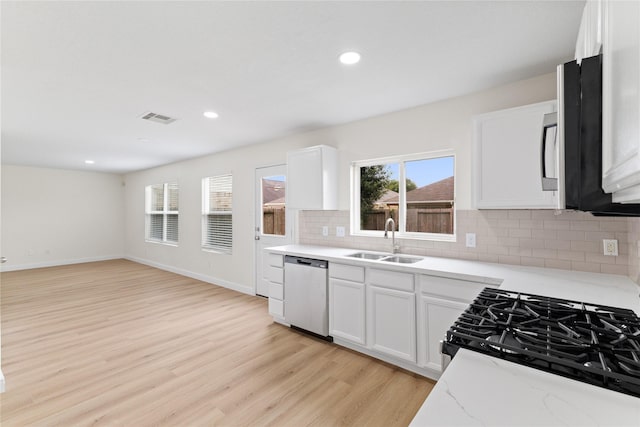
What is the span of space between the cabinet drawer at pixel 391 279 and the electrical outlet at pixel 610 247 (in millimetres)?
1379

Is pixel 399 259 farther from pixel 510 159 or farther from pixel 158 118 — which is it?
pixel 158 118

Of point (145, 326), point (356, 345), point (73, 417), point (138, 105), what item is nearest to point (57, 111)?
point (138, 105)

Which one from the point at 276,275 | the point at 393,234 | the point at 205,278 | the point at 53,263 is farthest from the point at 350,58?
the point at 53,263

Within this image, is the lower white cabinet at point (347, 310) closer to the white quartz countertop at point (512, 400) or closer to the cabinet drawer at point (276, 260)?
the cabinet drawer at point (276, 260)

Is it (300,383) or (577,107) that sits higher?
(577,107)

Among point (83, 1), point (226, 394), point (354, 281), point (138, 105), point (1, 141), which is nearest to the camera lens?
point (83, 1)

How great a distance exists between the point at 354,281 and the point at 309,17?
2.17 m

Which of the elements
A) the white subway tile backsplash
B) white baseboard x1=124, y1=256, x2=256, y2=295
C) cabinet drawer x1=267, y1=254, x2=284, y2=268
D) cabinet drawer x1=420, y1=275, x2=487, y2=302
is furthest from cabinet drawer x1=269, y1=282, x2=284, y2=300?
cabinet drawer x1=420, y1=275, x2=487, y2=302

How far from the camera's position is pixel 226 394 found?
2322 mm

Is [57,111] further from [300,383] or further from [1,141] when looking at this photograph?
[300,383]

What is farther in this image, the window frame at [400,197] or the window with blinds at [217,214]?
the window with blinds at [217,214]

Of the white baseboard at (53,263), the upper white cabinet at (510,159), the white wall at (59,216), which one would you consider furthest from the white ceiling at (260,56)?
the white baseboard at (53,263)

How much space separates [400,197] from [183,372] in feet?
8.93

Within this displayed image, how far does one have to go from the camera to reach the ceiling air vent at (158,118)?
11.3ft
